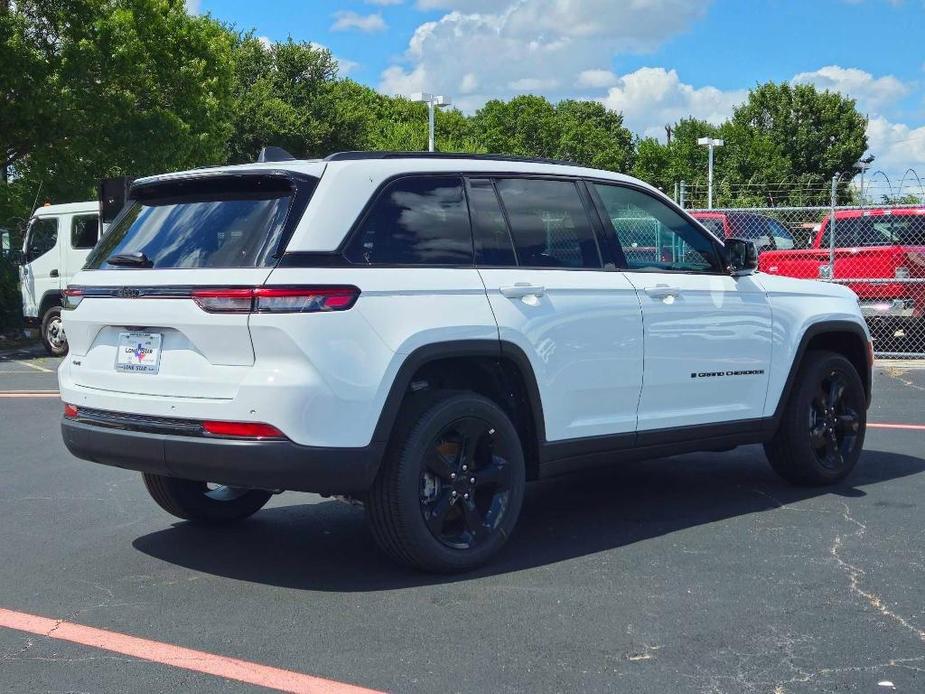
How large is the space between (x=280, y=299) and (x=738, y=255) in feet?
9.49

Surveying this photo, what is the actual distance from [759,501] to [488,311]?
2.45 meters

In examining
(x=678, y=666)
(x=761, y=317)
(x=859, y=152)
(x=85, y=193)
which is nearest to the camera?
(x=678, y=666)

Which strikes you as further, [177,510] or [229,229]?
[177,510]

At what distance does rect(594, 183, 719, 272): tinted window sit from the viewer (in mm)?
6004

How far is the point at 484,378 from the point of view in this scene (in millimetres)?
5359

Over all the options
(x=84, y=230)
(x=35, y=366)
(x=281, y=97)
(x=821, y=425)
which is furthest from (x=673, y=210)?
(x=281, y=97)

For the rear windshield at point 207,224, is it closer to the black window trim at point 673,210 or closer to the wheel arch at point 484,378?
the wheel arch at point 484,378

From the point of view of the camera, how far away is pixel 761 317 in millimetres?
6488

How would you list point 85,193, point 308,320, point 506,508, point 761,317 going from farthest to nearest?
point 85,193 → point 761,317 → point 506,508 → point 308,320

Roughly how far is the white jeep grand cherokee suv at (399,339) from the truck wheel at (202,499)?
0.01 m

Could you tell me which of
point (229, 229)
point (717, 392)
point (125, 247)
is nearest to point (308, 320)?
point (229, 229)

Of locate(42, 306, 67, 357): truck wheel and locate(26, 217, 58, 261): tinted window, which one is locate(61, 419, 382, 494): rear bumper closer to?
locate(42, 306, 67, 357): truck wheel

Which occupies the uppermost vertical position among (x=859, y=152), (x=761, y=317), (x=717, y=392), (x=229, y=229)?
(x=859, y=152)

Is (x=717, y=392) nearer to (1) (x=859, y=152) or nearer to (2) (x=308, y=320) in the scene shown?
(2) (x=308, y=320)
